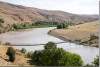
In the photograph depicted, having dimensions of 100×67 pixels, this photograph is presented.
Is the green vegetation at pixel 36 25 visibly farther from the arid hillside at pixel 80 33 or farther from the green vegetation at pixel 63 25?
the arid hillside at pixel 80 33

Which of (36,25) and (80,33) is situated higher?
(36,25)

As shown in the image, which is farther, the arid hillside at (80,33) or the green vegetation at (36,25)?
the green vegetation at (36,25)

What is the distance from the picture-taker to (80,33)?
32.7 feet

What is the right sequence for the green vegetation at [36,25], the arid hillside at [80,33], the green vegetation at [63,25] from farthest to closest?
the green vegetation at [63,25] < the green vegetation at [36,25] < the arid hillside at [80,33]

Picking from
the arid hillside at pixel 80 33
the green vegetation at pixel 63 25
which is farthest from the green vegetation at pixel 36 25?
the arid hillside at pixel 80 33

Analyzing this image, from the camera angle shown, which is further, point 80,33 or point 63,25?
point 63,25

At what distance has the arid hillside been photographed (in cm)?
887

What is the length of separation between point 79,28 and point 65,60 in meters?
7.10

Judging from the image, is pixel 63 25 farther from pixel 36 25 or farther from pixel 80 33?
pixel 36 25

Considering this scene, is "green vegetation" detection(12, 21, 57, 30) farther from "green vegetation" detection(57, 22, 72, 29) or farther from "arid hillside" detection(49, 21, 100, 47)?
"arid hillside" detection(49, 21, 100, 47)

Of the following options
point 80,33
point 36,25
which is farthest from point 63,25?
point 36,25

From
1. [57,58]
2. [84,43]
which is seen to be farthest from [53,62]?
[84,43]

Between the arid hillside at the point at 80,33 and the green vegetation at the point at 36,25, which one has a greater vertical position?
the green vegetation at the point at 36,25

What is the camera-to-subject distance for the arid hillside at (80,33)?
8.87 m
